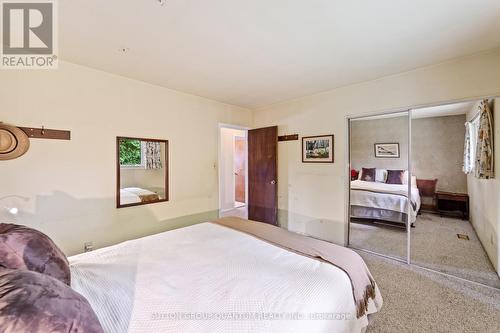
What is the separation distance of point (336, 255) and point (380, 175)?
2.34 m

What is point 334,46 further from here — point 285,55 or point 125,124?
point 125,124

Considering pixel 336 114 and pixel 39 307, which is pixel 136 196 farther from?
pixel 336 114

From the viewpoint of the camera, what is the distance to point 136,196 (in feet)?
9.93

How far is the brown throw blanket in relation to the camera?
1426mm

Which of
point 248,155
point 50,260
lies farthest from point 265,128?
point 50,260

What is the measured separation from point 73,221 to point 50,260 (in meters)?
1.74

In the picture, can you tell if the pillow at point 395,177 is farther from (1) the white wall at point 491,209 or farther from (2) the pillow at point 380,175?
(1) the white wall at point 491,209

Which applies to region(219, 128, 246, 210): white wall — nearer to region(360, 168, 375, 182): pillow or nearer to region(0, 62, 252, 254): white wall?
region(0, 62, 252, 254): white wall

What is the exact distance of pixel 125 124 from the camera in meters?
2.89

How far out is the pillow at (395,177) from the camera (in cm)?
313

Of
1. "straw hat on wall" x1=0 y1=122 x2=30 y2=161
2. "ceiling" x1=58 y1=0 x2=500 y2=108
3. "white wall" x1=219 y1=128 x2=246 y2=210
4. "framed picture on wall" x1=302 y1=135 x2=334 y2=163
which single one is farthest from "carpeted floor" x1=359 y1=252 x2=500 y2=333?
"white wall" x1=219 y1=128 x2=246 y2=210

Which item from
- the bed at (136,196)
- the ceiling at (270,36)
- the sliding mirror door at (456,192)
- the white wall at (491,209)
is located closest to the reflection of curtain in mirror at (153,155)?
the bed at (136,196)

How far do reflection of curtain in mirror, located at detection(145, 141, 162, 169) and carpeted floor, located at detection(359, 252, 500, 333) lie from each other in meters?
3.11

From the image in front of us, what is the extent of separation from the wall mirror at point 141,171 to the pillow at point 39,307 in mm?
2271
